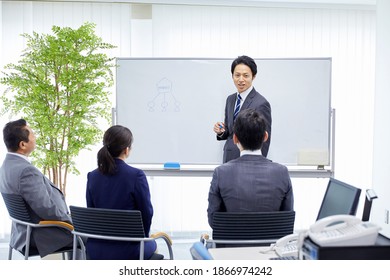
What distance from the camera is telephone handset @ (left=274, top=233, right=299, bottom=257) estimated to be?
1.80 metres

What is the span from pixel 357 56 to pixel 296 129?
1334 millimetres

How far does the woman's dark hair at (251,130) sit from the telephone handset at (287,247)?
24.3 inches

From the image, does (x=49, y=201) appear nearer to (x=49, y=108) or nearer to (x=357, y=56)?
(x=49, y=108)

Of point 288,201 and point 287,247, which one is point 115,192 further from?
point 287,247

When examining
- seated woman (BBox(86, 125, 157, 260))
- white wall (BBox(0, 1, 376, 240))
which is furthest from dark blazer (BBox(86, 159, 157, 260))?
white wall (BBox(0, 1, 376, 240))

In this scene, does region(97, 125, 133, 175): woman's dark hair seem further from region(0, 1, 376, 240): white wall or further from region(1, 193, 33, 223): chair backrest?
region(0, 1, 376, 240): white wall

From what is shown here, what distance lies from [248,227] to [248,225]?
1 cm

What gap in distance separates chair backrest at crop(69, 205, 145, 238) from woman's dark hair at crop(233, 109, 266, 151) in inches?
24.8

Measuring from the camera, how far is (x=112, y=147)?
2.64 meters

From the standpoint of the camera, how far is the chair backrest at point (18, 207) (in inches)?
113

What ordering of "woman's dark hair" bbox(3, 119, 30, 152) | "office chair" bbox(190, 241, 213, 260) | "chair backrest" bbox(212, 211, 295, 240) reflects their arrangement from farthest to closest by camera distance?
"woman's dark hair" bbox(3, 119, 30, 152) < "chair backrest" bbox(212, 211, 295, 240) < "office chair" bbox(190, 241, 213, 260)

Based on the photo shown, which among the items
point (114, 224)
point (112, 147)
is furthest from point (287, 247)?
point (112, 147)
